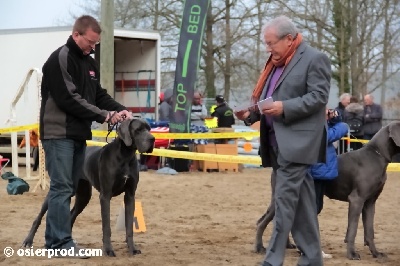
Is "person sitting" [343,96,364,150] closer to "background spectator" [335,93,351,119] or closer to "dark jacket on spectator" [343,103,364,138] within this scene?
"dark jacket on spectator" [343,103,364,138]

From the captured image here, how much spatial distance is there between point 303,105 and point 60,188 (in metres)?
2.27

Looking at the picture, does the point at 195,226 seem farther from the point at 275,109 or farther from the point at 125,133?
the point at 275,109

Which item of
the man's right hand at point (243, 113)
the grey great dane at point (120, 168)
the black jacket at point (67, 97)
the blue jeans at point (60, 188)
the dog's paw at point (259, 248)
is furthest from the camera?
the dog's paw at point (259, 248)

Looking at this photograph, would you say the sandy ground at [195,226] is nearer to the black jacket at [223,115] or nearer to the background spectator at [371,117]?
the background spectator at [371,117]

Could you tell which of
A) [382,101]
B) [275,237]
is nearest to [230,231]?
[275,237]

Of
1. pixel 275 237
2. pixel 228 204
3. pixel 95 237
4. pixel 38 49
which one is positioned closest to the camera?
pixel 275 237

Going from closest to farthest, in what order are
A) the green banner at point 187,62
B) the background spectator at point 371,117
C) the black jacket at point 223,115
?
the green banner at point 187,62
the background spectator at point 371,117
the black jacket at point 223,115

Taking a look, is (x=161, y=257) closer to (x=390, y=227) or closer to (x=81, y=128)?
(x=81, y=128)

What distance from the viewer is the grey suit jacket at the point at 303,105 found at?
4977 millimetres

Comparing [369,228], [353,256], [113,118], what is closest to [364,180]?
[369,228]

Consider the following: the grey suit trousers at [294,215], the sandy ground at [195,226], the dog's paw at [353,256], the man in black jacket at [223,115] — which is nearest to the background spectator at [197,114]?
the man in black jacket at [223,115]

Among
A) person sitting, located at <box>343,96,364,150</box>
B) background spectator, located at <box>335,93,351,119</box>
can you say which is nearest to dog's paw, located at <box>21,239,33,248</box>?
background spectator, located at <box>335,93,351,119</box>

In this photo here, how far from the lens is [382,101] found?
3638cm

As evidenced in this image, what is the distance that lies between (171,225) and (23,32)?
438 inches
